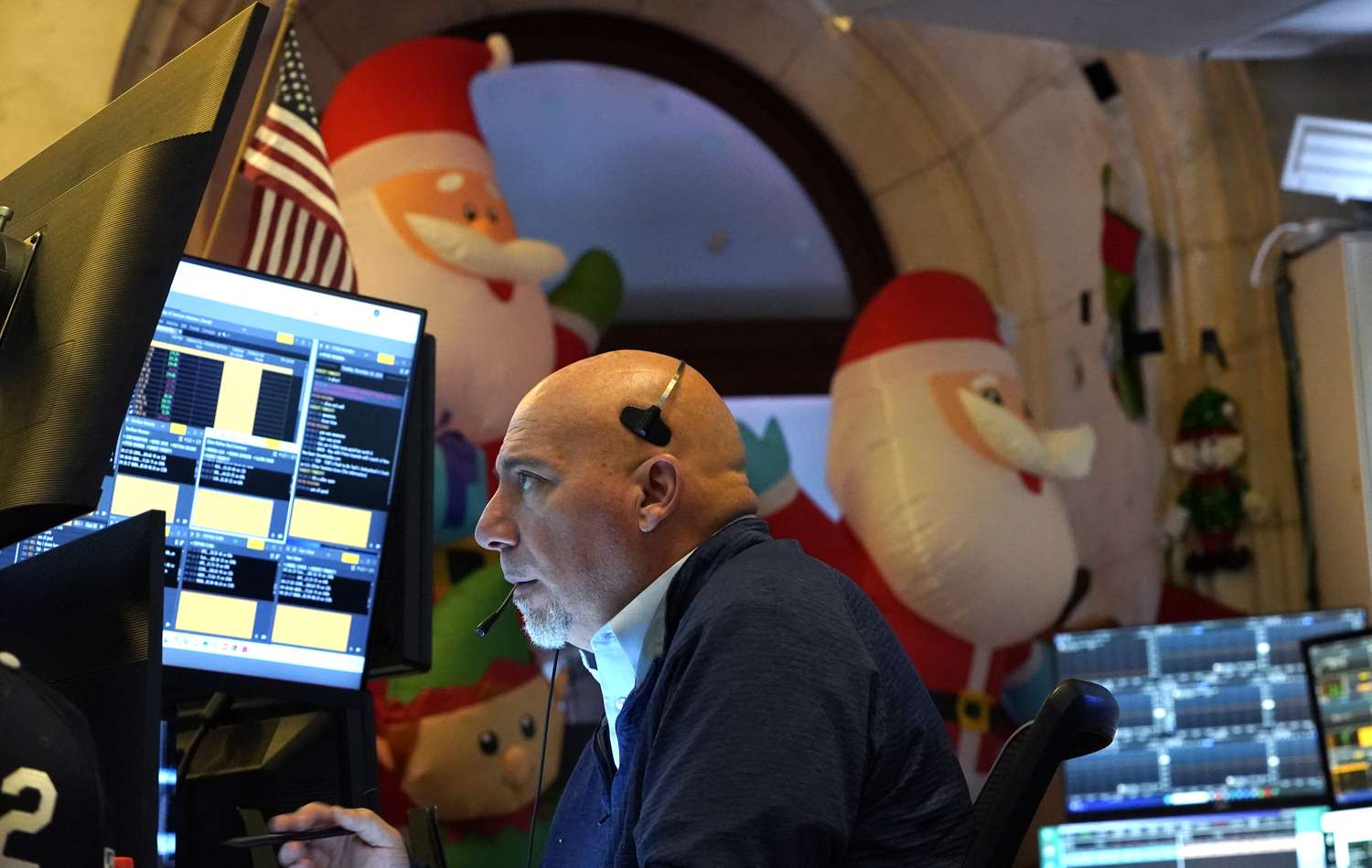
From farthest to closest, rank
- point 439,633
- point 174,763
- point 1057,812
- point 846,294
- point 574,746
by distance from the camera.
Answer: point 846,294
point 1057,812
point 574,746
point 439,633
point 174,763

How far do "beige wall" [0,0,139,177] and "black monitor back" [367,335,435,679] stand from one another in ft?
5.07

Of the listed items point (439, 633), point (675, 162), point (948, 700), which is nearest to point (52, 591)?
point (439, 633)

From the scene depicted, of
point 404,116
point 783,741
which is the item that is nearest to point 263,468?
point 783,741

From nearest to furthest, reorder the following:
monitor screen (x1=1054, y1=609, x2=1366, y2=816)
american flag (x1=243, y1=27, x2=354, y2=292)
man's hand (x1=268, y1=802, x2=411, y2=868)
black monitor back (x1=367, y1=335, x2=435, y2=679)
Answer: man's hand (x1=268, y1=802, x2=411, y2=868) → black monitor back (x1=367, y1=335, x2=435, y2=679) → american flag (x1=243, y1=27, x2=354, y2=292) → monitor screen (x1=1054, y1=609, x2=1366, y2=816)

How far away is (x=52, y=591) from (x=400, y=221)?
93.1 inches

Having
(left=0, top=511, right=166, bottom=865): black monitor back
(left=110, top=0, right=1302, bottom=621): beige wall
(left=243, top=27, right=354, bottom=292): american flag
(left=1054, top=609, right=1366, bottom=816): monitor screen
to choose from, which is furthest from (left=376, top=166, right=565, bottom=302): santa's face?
(left=0, top=511, right=166, bottom=865): black monitor back

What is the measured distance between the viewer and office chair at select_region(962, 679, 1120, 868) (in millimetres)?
1139

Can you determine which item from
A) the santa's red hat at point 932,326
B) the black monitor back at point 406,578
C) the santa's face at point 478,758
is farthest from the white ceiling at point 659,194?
the black monitor back at point 406,578

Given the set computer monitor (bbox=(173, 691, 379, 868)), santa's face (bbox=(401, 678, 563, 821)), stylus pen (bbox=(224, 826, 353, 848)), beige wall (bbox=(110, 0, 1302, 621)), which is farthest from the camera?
beige wall (bbox=(110, 0, 1302, 621))

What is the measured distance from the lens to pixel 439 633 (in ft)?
10.3

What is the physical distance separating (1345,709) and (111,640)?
9.75 ft

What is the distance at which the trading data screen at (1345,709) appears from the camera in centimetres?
324

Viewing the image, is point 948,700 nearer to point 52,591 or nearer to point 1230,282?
point 1230,282

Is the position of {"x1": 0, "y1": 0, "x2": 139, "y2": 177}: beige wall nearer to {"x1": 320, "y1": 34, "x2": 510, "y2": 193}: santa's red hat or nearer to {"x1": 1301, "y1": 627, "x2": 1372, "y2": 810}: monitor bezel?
{"x1": 320, "y1": 34, "x2": 510, "y2": 193}: santa's red hat
